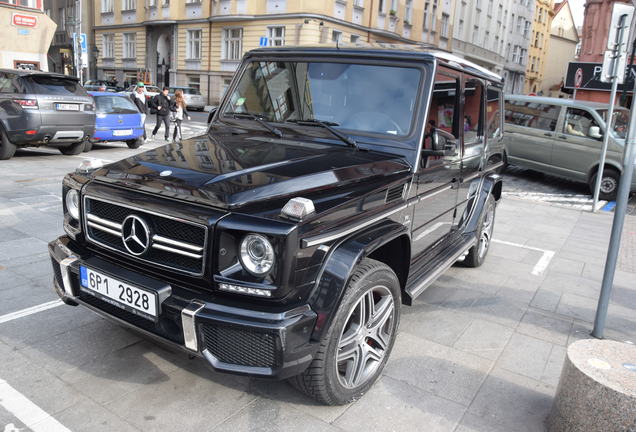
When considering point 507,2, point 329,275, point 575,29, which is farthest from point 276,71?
point 575,29

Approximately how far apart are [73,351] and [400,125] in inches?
105

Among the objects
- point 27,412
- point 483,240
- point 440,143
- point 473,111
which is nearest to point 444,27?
point 483,240

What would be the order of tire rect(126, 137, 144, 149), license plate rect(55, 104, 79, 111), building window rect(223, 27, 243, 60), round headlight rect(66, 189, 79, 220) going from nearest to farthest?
round headlight rect(66, 189, 79, 220), license plate rect(55, 104, 79, 111), tire rect(126, 137, 144, 149), building window rect(223, 27, 243, 60)

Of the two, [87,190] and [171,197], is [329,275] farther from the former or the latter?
[87,190]

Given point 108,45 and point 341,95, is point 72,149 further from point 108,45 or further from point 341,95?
point 108,45

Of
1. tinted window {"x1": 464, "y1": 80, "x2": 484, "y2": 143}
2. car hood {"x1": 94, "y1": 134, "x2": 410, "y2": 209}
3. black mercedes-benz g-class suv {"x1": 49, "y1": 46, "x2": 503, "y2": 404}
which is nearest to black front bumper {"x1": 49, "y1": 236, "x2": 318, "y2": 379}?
black mercedes-benz g-class suv {"x1": 49, "y1": 46, "x2": 503, "y2": 404}

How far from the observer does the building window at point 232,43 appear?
38.1 meters

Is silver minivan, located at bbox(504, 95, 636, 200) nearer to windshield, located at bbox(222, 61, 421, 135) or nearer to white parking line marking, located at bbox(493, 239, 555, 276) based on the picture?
white parking line marking, located at bbox(493, 239, 555, 276)

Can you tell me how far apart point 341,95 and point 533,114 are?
33.1 feet

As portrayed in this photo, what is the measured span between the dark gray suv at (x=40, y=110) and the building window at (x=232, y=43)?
2851cm

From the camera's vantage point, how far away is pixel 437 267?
4.00 m

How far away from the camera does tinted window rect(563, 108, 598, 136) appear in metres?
11.4

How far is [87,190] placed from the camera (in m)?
3.04

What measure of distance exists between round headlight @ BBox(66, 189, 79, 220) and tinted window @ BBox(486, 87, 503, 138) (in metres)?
3.94
